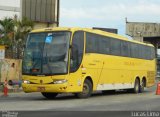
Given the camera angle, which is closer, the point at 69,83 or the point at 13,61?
the point at 69,83

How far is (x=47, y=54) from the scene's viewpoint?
2389cm

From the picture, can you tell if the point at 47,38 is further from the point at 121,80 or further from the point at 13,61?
the point at 13,61

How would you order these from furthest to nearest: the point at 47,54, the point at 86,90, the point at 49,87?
1. the point at 86,90
2. the point at 47,54
3. the point at 49,87

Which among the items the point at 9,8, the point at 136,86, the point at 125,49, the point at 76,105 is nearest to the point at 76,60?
the point at 76,105

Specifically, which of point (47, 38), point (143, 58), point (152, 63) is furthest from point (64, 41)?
point (152, 63)

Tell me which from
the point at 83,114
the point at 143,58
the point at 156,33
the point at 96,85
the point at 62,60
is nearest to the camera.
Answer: the point at 83,114

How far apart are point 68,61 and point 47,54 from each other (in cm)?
106

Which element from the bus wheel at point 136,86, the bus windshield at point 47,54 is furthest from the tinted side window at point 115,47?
the bus windshield at point 47,54

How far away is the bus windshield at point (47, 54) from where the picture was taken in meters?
23.7

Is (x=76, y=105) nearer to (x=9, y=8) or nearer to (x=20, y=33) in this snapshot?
(x=20, y=33)

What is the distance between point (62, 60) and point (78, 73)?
125 centimetres

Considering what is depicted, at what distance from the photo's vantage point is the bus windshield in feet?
77.7

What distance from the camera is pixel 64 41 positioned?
24.0 m

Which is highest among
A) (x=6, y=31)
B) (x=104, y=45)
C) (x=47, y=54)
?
(x=6, y=31)
